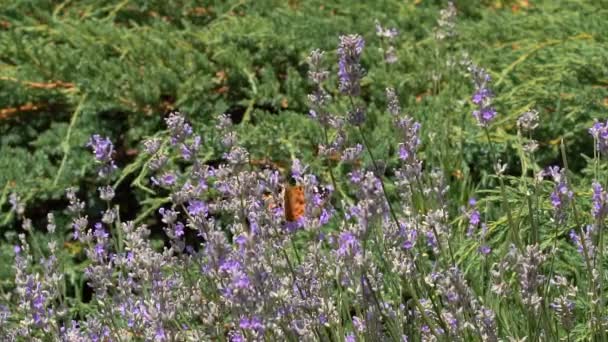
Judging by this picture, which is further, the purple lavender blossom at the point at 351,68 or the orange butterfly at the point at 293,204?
the orange butterfly at the point at 293,204

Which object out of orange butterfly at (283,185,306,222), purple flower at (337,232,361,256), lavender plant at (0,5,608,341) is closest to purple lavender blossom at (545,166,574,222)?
lavender plant at (0,5,608,341)

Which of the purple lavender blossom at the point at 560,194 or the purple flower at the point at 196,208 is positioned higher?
the purple lavender blossom at the point at 560,194

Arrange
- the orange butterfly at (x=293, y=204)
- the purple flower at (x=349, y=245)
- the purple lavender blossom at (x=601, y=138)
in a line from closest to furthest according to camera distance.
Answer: the purple flower at (x=349, y=245), the purple lavender blossom at (x=601, y=138), the orange butterfly at (x=293, y=204)

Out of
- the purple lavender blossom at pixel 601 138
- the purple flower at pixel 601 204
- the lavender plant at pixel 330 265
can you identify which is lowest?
the lavender plant at pixel 330 265

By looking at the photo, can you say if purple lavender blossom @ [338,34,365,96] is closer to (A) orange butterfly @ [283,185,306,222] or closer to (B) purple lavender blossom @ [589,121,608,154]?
(B) purple lavender blossom @ [589,121,608,154]

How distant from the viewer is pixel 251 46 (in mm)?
4270

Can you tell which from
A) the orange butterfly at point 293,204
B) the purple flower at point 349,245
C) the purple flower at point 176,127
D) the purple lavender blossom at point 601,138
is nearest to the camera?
the purple flower at point 349,245

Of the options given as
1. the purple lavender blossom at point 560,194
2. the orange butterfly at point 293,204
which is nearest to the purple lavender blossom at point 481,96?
the purple lavender blossom at point 560,194

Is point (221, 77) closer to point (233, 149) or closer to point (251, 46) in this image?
point (251, 46)

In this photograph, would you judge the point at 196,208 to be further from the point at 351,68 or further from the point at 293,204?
the point at 293,204

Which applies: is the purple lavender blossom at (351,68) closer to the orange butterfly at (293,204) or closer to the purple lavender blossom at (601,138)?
the purple lavender blossom at (601,138)

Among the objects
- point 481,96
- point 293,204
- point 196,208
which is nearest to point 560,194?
point 481,96

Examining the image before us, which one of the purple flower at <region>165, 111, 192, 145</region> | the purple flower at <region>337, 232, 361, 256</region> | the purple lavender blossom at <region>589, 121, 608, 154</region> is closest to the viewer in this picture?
the purple flower at <region>337, 232, 361, 256</region>

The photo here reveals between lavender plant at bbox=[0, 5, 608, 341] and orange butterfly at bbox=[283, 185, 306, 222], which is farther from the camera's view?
orange butterfly at bbox=[283, 185, 306, 222]
